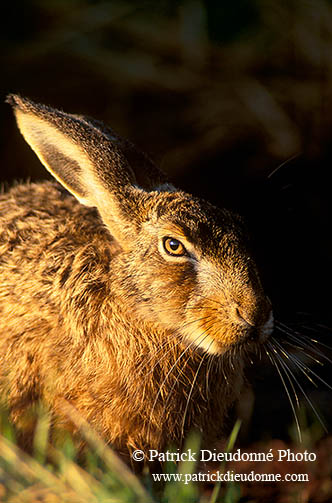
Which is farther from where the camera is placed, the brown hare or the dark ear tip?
the dark ear tip

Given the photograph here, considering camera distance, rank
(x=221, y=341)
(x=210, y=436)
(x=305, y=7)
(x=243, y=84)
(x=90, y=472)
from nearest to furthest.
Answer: (x=90, y=472) → (x=221, y=341) → (x=210, y=436) → (x=305, y=7) → (x=243, y=84)

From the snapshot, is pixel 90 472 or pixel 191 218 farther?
pixel 191 218

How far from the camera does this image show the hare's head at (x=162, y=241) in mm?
3322

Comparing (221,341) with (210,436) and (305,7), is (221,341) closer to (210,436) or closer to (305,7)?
(210,436)

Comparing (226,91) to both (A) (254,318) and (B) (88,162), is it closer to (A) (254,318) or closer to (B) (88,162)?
(B) (88,162)

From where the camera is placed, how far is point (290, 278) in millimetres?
5215

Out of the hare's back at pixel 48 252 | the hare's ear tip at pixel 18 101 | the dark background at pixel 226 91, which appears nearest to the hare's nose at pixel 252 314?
the hare's back at pixel 48 252

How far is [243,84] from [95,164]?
6.97ft

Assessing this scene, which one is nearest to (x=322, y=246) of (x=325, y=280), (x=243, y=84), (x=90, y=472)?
(x=325, y=280)

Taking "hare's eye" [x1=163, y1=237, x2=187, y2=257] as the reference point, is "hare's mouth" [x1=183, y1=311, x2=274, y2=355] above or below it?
below

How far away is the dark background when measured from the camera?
513 cm

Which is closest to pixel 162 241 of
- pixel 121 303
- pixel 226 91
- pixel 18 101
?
pixel 121 303

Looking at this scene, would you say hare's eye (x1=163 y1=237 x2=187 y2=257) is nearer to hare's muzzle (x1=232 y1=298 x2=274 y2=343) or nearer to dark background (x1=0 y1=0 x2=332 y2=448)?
hare's muzzle (x1=232 y1=298 x2=274 y2=343)

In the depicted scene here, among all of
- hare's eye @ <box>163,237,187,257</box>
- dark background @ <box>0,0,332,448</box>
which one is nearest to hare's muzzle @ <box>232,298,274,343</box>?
hare's eye @ <box>163,237,187,257</box>
